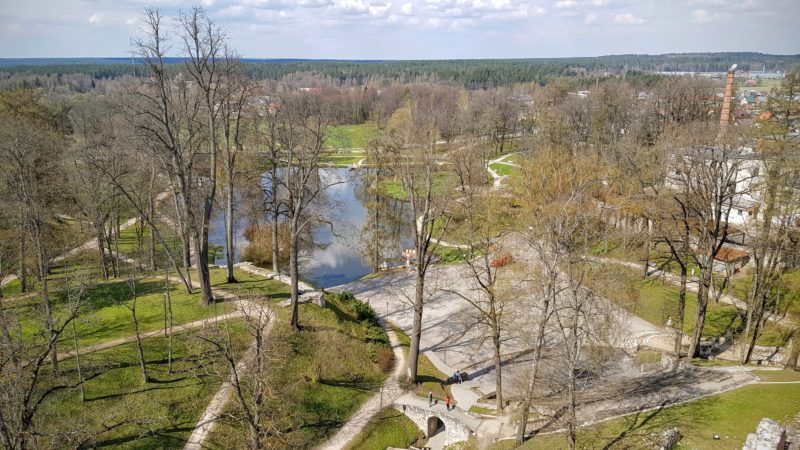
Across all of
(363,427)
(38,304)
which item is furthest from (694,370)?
(38,304)

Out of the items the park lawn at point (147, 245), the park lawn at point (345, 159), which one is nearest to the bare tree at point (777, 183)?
the park lawn at point (147, 245)

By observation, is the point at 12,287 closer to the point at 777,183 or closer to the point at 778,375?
the point at 778,375

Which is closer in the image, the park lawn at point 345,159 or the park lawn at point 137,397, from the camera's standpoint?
the park lawn at point 137,397

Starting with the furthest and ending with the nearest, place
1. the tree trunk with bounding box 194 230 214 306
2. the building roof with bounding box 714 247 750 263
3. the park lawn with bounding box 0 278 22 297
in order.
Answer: the building roof with bounding box 714 247 750 263 → the park lawn with bounding box 0 278 22 297 → the tree trunk with bounding box 194 230 214 306

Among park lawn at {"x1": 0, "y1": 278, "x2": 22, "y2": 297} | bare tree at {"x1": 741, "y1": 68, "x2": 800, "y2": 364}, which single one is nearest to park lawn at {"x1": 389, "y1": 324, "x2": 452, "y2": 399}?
bare tree at {"x1": 741, "y1": 68, "x2": 800, "y2": 364}

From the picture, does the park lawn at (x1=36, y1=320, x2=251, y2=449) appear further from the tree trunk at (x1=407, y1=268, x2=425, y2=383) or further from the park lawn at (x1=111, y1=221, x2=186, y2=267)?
the park lawn at (x1=111, y1=221, x2=186, y2=267)

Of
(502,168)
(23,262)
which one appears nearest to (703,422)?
(23,262)

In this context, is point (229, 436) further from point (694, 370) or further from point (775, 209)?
point (775, 209)

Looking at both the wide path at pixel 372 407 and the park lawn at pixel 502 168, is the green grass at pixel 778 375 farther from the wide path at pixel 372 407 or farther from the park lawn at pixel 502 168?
the park lawn at pixel 502 168
